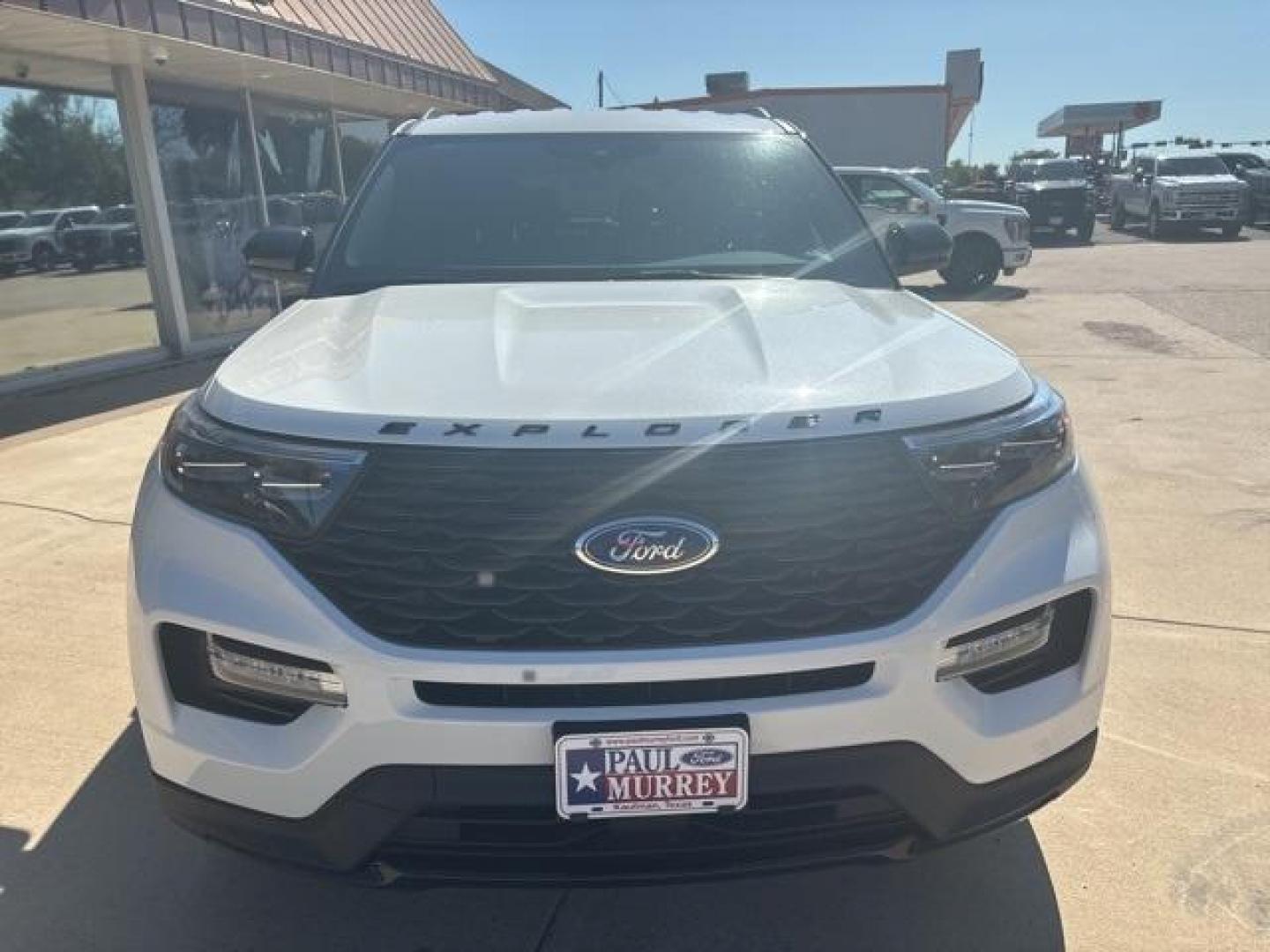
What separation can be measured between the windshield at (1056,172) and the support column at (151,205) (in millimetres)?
22301

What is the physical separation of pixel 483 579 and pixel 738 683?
1.60 feet

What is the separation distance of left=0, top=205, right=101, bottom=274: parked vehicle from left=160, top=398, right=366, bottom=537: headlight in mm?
8341

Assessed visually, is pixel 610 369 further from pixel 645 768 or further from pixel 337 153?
pixel 337 153

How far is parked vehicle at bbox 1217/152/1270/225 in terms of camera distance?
87.4ft

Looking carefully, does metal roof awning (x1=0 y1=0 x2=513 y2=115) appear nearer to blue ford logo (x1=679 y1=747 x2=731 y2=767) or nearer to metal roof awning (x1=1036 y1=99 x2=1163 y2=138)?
blue ford logo (x1=679 y1=747 x2=731 y2=767)

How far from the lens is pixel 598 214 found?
343 cm

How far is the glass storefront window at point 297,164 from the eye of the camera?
40.6 feet

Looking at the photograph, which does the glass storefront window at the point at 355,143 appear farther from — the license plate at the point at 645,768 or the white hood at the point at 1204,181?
the white hood at the point at 1204,181

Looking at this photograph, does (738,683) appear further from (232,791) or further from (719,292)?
(719,292)

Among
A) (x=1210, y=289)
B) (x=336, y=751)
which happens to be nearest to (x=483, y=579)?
(x=336, y=751)

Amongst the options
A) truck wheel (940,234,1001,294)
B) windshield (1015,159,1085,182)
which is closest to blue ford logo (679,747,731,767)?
truck wheel (940,234,1001,294)

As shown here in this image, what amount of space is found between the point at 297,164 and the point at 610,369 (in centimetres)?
1235

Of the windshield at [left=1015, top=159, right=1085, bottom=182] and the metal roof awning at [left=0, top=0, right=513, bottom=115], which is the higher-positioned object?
the metal roof awning at [left=0, top=0, right=513, bottom=115]

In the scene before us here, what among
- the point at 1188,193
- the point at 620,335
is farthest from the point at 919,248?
the point at 1188,193
